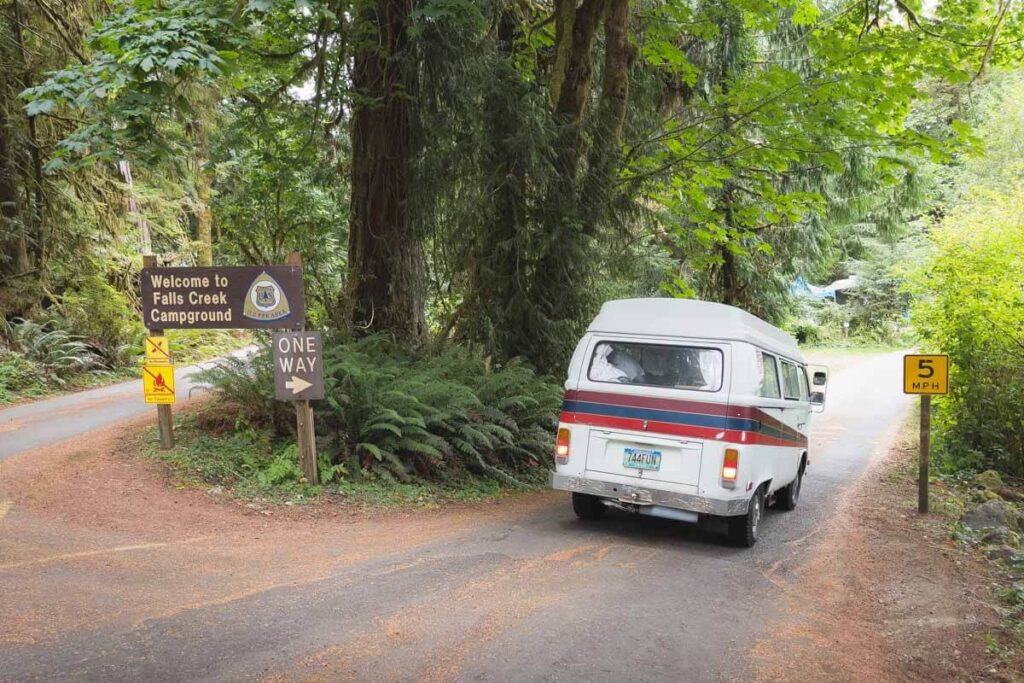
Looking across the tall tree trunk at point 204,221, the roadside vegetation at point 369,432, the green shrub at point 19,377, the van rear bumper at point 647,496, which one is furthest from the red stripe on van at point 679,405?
the tall tree trunk at point 204,221

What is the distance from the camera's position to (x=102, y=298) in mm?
19000

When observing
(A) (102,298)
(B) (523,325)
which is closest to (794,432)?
(B) (523,325)

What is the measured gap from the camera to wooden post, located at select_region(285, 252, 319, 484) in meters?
8.71

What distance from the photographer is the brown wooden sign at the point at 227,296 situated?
342 inches

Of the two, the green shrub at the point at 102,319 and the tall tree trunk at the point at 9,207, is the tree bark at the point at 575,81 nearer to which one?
the tall tree trunk at the point at 9,207

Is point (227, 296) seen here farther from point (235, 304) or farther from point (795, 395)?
point (795, 395)

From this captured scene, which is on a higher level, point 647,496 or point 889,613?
point 647,496

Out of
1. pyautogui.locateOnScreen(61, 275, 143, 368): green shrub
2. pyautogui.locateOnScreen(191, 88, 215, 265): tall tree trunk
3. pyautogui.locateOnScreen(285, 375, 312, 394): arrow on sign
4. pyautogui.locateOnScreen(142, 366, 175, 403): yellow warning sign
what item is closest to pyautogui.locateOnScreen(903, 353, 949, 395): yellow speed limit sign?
pyautogui.locateOnScreen(285, 375, 312, 394): arrow on sign

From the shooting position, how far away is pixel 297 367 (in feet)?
28.2

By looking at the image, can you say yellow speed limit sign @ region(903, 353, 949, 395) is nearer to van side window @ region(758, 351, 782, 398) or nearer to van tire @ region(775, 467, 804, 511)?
van tire @ region(775, 467, 804, 511)

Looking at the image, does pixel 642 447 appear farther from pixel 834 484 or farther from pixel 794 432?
pixel 834 484

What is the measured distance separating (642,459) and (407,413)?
3307mm

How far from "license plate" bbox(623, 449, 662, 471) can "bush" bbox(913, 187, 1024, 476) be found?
9.51 metres

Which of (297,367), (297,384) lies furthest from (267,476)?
(297,367)
